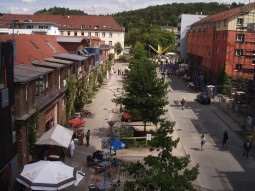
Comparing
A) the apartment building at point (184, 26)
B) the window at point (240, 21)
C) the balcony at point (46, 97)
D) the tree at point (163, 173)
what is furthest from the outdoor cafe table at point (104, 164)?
the apartment building at point (184, 26)

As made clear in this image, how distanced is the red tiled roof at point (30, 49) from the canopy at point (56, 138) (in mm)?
5168

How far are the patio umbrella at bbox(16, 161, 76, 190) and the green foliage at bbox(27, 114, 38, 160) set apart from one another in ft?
11.3

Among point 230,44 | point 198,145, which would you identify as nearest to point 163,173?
point 198,145

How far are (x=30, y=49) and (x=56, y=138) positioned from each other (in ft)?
35.1

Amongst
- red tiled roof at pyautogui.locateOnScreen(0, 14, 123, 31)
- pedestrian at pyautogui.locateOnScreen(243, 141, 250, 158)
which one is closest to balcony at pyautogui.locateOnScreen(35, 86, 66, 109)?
pedestrian at pyautogui.locateOnScreen(243, 141, 250, 158)

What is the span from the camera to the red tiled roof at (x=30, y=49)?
2344 centimetres

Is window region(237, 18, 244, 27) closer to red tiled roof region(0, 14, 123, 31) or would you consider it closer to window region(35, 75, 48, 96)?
window region(35, 75, 48, 96)

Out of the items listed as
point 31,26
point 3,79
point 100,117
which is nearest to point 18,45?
point 100,117

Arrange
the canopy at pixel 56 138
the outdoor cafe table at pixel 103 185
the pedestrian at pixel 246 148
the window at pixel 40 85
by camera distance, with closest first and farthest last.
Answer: the outdoor cafe table at pixel 103 185 → the canopy at pixel 56 138 → the window at pixel 40 85 → the pedestrian at pixel 246 148

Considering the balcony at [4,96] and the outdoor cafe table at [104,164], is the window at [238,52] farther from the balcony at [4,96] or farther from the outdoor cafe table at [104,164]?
the balcony at [4,96]

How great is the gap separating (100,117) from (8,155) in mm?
17152

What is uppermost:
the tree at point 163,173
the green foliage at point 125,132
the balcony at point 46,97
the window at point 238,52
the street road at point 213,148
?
the window at point 238,52

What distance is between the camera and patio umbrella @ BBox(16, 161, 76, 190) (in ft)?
45.9

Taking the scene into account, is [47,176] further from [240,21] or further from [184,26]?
[184,26]
